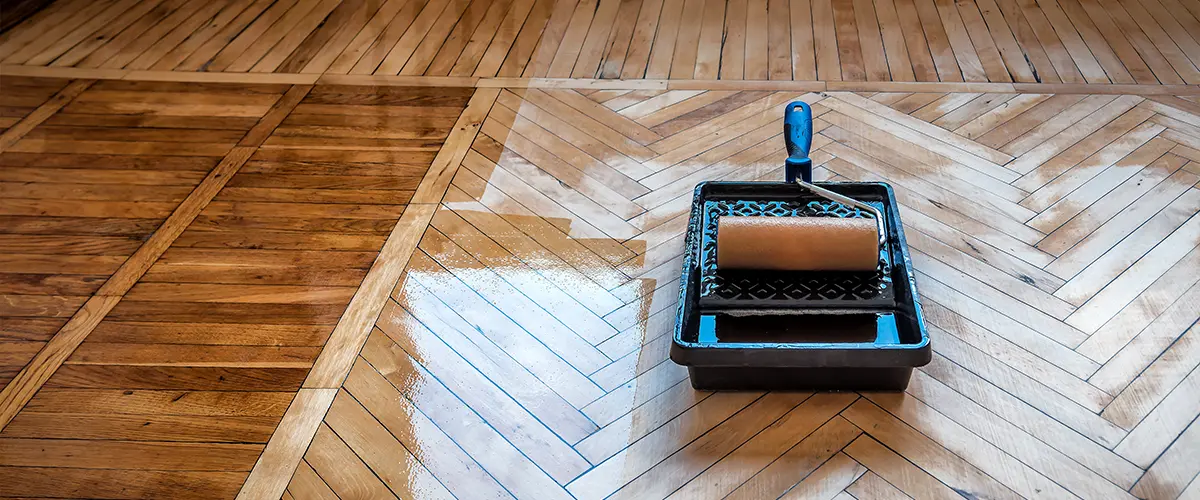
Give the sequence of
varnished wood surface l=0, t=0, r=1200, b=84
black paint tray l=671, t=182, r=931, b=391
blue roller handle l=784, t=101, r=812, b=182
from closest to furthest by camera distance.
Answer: black paint tray l=671, t=182, r=931, b=391 < blue roller handle l=784, t=101, r=812, b=182 < varnished wood surface l=0, t=0, r=1200, b=84

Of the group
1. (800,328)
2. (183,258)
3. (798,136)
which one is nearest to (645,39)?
(798,136)

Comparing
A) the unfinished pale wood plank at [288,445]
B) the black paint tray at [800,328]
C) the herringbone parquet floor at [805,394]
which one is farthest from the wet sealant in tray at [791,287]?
the unfinished pale wood plank at [288,445]

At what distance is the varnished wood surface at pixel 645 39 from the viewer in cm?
272

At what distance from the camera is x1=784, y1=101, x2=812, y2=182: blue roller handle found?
1724mm

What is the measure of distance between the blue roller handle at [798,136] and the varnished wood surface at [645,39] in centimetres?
99

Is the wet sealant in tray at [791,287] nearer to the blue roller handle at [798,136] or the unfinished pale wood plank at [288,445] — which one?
the blue roller handle at [798,136]

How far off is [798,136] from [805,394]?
1.56 feet

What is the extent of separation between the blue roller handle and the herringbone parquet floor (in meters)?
0.31

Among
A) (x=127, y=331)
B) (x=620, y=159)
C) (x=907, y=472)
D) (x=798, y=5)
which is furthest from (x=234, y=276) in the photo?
(x=798, y=5)

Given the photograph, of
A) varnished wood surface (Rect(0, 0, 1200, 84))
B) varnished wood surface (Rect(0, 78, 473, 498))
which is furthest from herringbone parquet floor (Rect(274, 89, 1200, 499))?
varnished wood surface (Rect(0, 0, 1200, 84))

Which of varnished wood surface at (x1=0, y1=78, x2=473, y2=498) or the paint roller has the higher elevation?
the paint roller

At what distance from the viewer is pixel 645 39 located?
117 inches

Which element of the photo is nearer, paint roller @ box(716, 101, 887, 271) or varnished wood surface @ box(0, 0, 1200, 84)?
paint roller @ box(716, 101, 887, 271)

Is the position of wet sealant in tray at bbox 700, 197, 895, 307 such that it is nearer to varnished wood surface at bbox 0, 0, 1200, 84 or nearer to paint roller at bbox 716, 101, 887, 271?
paint roller at bbox 716, 101, 887, 271
